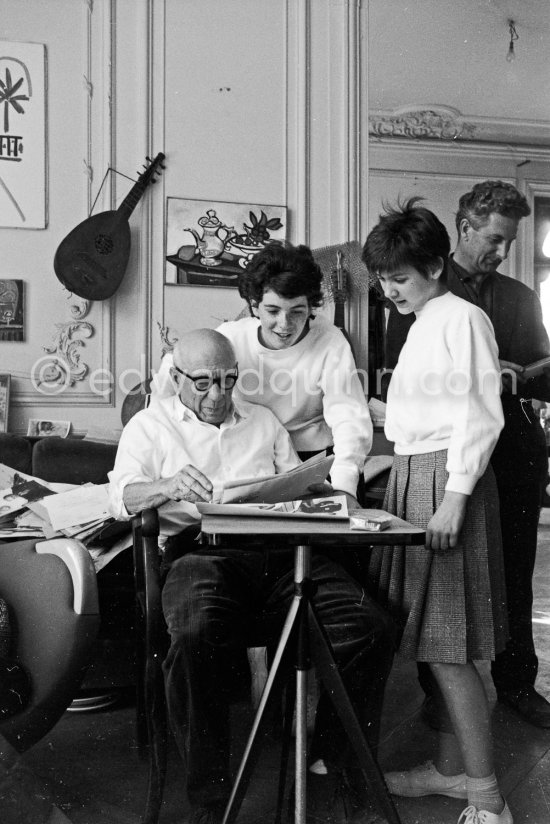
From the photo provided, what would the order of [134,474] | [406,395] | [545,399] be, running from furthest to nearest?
[545,399] < [134,474] < [406,395]

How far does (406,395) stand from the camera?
5.93 ft

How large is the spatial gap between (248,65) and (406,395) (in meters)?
2.06

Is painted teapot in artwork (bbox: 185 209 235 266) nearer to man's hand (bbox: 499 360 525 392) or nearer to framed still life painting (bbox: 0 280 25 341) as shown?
framed still life painting (bbox: 0 280 25 341)

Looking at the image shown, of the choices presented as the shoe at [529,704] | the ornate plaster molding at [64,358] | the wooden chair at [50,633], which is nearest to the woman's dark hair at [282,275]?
the wooden chair at [50,633]

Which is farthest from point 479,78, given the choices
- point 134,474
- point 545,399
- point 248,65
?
point 134,474

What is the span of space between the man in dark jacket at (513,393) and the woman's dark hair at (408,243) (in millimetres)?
517

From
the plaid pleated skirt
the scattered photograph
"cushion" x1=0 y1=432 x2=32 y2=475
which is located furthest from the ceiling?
"cushion" x1=0 y1=432 x2=32 y2=475

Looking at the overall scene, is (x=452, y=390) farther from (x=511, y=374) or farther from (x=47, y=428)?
(x=47, y=428)

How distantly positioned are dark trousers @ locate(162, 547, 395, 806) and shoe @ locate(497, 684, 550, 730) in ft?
2.70

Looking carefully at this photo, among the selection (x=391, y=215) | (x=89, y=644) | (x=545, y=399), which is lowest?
(x=89, y=644)

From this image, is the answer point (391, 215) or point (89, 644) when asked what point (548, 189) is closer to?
point (391, 215)

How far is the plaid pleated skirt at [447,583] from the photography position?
1733 mm

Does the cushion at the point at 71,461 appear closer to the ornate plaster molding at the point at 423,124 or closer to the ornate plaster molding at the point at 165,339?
the ornate plaster molding at the point at 165,339

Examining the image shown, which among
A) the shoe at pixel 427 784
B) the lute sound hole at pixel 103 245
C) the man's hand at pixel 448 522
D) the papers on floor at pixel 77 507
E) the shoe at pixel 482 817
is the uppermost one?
the lute sound hole at pixel 103 245
